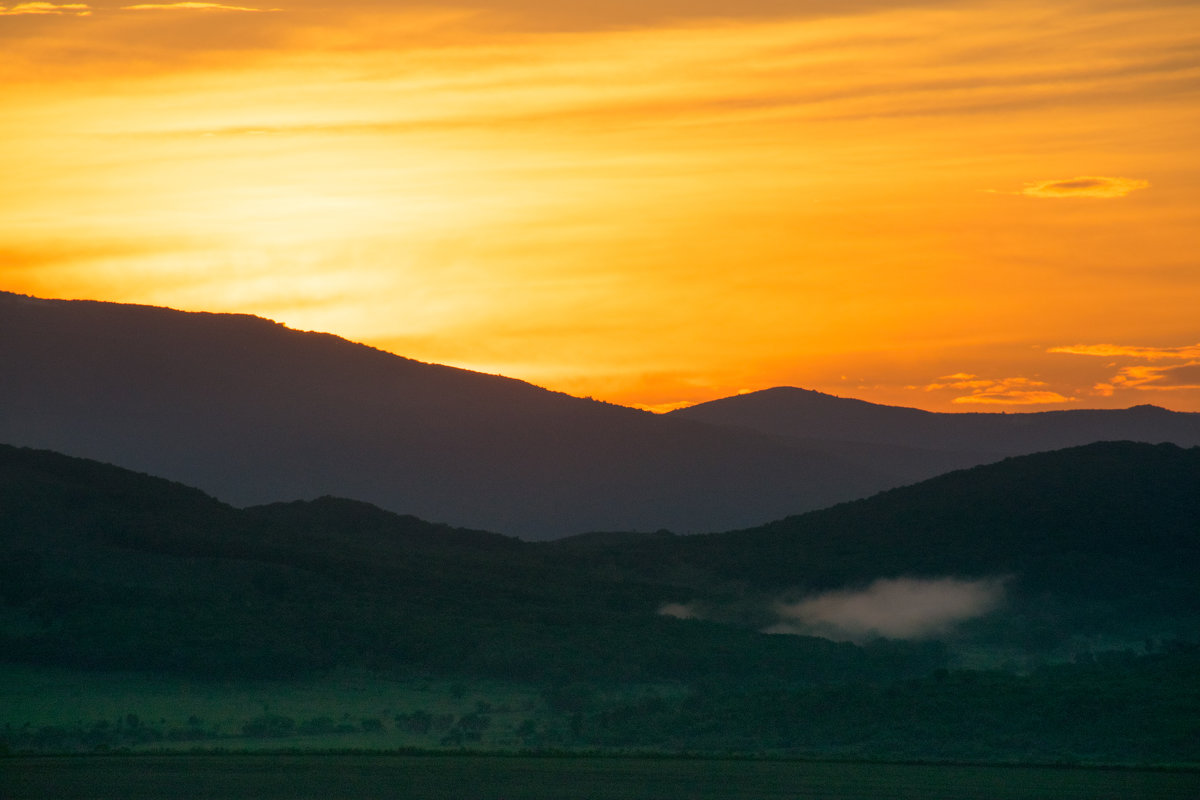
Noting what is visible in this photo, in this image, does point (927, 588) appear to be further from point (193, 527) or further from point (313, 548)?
A: point (193, 527)

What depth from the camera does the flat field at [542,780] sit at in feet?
193

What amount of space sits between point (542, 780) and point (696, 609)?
61.3 meters

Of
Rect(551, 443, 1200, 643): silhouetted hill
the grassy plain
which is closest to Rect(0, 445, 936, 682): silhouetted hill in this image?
the grassy plain

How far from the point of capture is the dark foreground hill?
85.3 metres

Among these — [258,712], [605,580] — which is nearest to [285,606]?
[258,712]

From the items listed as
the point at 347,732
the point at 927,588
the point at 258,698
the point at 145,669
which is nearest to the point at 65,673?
the point at 145,669

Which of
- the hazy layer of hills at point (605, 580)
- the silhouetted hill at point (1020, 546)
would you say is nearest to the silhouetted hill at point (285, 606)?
the hazy layer of hills at point (605, 580)

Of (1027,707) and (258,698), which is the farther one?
(258,698)

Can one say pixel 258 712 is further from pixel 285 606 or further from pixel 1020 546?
pixel 1020 546

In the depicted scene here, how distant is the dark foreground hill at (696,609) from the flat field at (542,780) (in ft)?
27.8

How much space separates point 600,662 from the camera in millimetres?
105875

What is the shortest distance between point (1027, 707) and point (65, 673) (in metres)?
53.6

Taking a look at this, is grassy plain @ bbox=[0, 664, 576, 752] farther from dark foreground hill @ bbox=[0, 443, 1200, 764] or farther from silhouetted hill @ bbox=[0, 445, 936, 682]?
silhouetted hill @ bbox=[0, 445, 936, 682]

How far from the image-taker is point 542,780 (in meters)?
65.1
